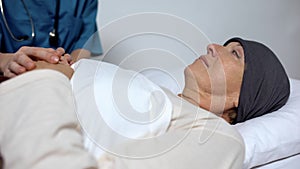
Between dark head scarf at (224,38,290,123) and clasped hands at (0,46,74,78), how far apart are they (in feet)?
2.02

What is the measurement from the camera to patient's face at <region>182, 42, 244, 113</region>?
1282 mm

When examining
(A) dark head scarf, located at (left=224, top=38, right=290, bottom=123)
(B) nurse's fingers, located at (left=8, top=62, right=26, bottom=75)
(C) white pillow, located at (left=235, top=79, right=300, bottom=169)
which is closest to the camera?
(B) nurse's fingers, located at (left=8, top=62, right=26, bottom=75)

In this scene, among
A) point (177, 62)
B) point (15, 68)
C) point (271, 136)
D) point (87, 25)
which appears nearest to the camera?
point (15, 68)

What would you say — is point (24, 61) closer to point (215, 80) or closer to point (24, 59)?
point (24, 59)

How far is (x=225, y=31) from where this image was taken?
1972 millimetres

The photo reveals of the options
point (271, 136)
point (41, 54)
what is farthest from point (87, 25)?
point (271, 136)

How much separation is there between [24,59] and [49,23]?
317 mm

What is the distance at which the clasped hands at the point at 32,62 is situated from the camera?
995 millimetres

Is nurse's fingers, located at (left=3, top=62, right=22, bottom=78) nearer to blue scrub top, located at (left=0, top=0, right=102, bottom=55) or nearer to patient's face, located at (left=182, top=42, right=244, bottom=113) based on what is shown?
blue scrub top, located at (left=0, top=0, right=102, bottom=55)

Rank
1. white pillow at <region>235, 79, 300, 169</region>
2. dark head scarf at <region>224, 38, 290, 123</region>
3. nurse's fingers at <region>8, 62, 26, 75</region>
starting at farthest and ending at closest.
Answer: dark head scarf at <region>224, 38, 290, 123</region> → white pillow at <region>235, 79, 300, 169</region> → nurse's fingers at <region>8, 62, 26, 75</region>

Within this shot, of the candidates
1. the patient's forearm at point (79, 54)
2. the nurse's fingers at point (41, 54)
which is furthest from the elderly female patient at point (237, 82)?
the nurse's fingers at point (41, 54)

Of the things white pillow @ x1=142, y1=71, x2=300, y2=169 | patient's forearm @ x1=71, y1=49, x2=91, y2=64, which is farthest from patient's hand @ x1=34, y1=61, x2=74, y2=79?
white pillow @ x1=142, y1=71, x2=300, y2=169

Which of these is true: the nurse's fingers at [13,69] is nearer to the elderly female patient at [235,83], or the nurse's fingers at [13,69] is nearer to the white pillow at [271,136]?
the elderly female patient at [235,83]

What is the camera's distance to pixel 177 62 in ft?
5.59
